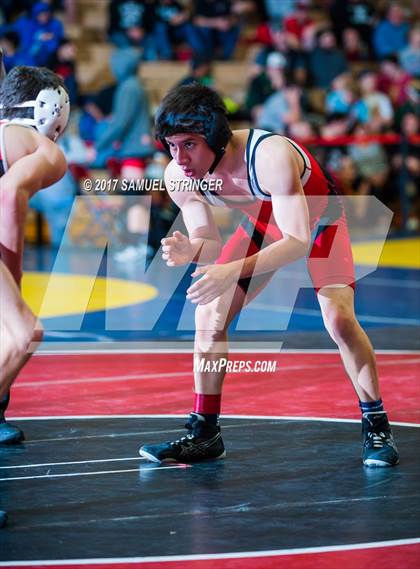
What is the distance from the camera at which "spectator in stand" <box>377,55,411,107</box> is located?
17984 millimetres

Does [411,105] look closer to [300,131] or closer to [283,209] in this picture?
[300,131]

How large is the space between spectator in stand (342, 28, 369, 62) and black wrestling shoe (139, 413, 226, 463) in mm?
14823

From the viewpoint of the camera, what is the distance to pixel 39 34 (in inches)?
637

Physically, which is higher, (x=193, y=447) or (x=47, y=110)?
(x=47, y=110)

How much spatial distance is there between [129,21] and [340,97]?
A: 3124 millimetres

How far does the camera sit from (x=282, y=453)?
5656 mm

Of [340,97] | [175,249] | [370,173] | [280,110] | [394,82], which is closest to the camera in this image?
[175,249]

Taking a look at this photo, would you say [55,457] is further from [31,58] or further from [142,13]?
[142,13]

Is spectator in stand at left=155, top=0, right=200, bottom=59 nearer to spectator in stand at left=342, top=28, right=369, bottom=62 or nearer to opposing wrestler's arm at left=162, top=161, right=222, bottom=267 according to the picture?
spectator in stand at left=342, top=28, right=369, bottom=62

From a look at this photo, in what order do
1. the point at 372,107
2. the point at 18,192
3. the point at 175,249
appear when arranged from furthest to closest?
1. the point at 372,107
2. the point at 175,249
3. the point at 18,192

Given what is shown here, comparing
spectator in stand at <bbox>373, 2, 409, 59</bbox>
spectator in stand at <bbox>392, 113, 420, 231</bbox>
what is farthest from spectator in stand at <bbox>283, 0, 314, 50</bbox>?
spectator in stand at <bbox>392, 113, 420, 231</bbox>

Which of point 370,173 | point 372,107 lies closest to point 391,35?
point 372,107

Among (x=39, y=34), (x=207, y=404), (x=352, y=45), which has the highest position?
(x=207, y=404)

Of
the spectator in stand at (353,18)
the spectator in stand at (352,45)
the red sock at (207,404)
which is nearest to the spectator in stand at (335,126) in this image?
the spectator in stand at (352,45)
